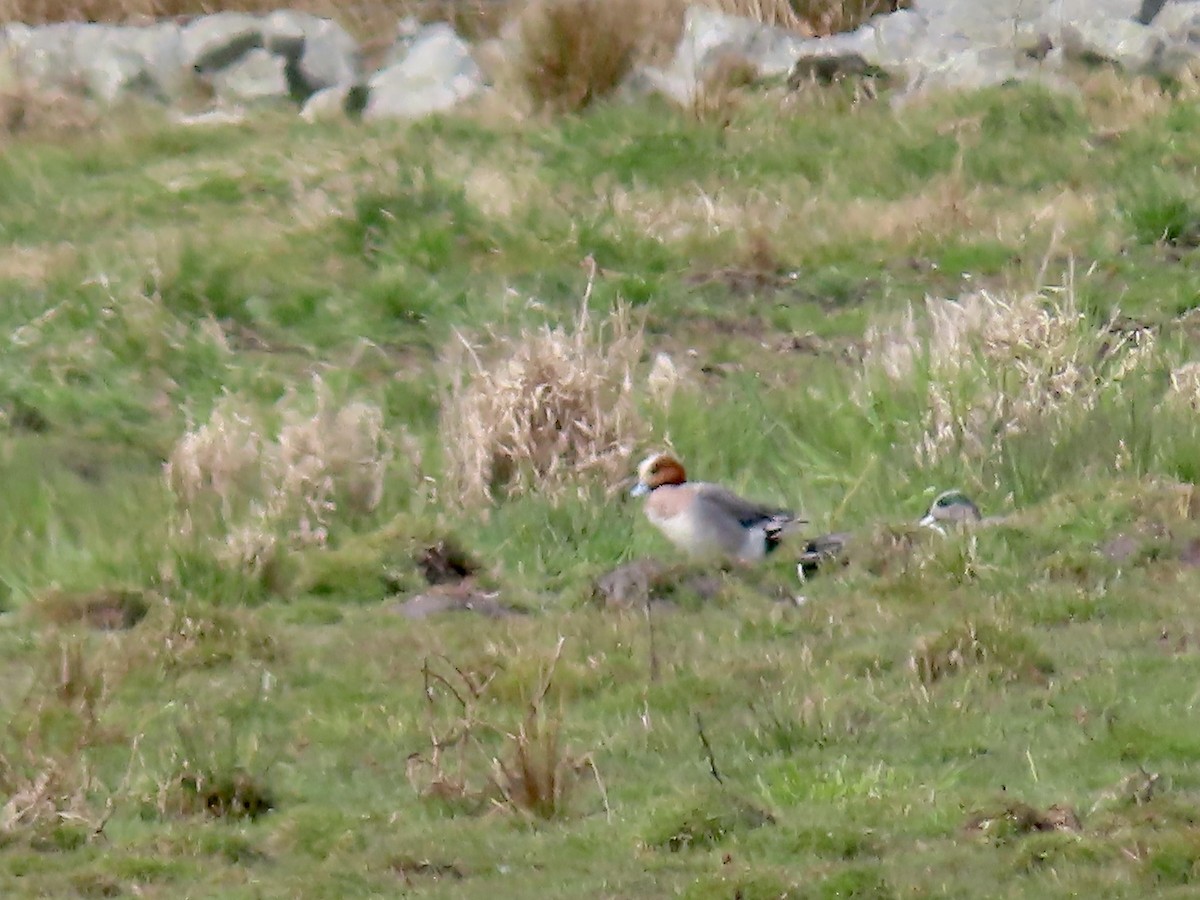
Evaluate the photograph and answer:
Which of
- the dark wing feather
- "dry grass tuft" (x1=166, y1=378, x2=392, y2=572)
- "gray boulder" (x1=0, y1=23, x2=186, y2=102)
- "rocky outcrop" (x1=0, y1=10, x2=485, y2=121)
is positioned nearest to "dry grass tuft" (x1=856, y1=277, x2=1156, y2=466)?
the dark wing feather

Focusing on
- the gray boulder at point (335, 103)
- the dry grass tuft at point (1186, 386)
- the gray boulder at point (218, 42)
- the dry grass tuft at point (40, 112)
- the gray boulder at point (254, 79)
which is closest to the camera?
the dry grass tuft at point (1186, 386)

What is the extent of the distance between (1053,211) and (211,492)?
7198 millimetres

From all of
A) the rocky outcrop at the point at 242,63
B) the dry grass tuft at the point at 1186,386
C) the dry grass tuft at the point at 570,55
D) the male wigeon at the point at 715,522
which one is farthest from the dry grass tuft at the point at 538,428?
the rocky outcrop at the point at 242,63

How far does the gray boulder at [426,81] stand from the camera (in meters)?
20.7

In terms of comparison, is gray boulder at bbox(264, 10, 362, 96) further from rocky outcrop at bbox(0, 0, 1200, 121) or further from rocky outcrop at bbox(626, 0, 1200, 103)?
rocky outcrop at bbox(626, 0, 1200, 103)

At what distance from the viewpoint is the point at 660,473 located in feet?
38.3

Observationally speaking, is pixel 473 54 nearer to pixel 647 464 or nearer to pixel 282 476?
pixel 282 476

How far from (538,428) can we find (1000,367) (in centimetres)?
261

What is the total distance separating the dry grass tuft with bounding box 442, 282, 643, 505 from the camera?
41.3 feet

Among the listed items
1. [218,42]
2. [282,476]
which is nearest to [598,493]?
[282,476]

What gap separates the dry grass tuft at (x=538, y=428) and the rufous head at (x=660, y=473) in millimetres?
664

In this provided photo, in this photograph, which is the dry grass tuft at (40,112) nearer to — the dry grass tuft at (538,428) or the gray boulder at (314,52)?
the gray boulder at (314,52)

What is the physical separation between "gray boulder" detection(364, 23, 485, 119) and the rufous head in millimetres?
8958

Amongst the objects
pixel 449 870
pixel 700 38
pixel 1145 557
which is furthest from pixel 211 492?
pixel 700 38
